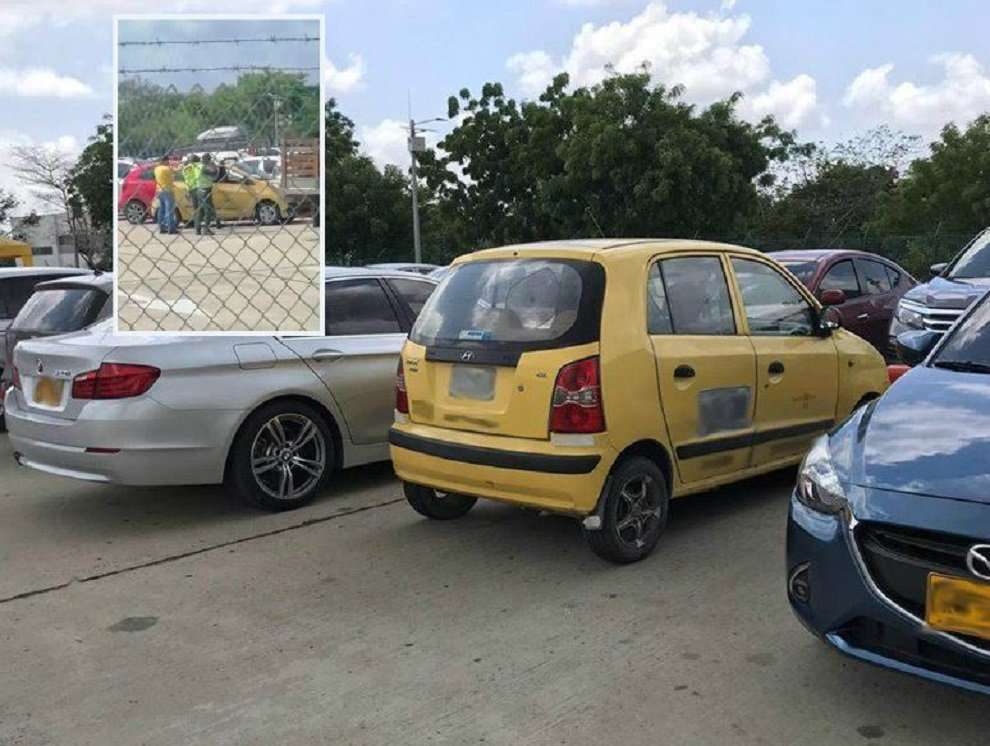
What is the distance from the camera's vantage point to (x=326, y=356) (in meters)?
5.97

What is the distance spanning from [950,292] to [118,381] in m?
6.69

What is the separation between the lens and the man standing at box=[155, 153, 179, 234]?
10.7 feet

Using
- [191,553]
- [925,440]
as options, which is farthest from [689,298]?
[191,553]

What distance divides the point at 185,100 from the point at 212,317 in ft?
3.48

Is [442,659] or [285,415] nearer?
[442,659]

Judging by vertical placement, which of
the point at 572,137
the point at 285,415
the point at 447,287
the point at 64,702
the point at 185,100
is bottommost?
the point at 64,702

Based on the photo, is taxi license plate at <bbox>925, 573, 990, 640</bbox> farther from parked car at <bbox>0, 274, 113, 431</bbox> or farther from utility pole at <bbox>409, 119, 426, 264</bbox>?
utility pole at <bbox>409, 119, 426, 264</bbox>

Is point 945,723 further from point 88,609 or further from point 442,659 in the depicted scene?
point 88,609

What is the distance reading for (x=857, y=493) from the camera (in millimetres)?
3094

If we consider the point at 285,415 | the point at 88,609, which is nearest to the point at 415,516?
the point at 285,415

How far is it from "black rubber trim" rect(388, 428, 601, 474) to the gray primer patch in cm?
148

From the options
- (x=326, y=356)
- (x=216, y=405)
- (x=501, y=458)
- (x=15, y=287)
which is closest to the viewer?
(x=501, y=458)

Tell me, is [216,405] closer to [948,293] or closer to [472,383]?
[472,383]

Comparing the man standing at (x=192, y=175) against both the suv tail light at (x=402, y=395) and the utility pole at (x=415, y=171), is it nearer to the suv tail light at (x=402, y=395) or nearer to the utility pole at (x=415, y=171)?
the suv tail light at (x=402, y=395)
